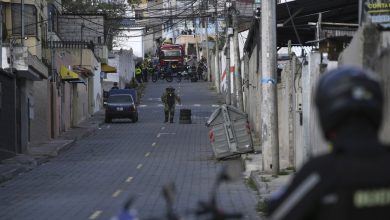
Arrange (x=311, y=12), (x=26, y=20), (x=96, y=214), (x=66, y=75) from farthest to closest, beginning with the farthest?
(x=66, y=75), (x=26, y=20), (x=311, y=12), (x=96, y=214)

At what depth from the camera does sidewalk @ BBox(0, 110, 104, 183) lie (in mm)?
26389

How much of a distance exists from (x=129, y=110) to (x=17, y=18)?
10.5 meters

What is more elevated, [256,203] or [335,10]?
[335,10]

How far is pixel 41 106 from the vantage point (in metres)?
39.1

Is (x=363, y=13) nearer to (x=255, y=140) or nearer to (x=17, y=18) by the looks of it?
(x=255, y=140)

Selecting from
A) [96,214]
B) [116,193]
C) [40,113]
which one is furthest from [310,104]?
[40,113]

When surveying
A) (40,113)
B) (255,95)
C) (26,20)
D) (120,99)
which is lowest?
(40,113)

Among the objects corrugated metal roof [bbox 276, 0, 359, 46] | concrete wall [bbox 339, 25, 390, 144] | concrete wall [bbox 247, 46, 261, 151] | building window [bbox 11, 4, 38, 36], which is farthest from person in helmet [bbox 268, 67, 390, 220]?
building window [bbox 11, 4, 38, 36]

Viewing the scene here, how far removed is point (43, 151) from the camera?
33.6m

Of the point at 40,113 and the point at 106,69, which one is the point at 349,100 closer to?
the point at 40,113

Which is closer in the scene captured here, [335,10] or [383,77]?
[383,77]

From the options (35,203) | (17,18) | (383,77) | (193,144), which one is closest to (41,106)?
(17,18)

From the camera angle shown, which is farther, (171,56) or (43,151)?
(171,56)

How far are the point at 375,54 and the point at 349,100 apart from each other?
294 inches
